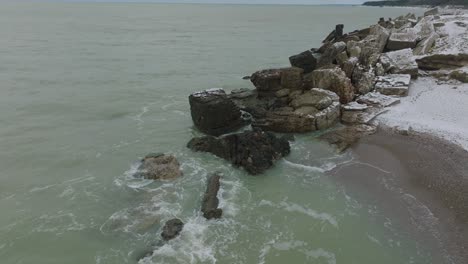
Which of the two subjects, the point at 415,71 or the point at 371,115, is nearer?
the point at 371,115

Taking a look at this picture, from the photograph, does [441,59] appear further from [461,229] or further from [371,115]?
[461,229]

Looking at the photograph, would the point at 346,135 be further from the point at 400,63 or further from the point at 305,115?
the point at 400,63

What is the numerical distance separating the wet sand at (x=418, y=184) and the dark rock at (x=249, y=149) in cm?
270

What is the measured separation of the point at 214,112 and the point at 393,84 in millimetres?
12099

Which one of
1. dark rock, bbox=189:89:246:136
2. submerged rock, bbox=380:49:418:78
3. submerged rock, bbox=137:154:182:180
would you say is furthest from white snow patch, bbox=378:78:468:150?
submerged rock, bbox=137:154:182:180

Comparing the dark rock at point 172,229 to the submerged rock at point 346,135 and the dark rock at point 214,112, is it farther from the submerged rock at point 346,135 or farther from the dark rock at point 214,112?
the submerged rock at point 346,135

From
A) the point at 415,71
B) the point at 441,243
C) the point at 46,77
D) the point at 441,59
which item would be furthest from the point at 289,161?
the point at 46,77

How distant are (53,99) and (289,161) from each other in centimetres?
1838

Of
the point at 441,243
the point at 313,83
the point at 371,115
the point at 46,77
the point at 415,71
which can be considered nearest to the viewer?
the point at 441,243

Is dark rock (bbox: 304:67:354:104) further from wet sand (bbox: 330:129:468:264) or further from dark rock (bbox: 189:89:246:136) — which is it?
dark rock (bbox: 189:89:246:136)

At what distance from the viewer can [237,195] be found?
1412cm

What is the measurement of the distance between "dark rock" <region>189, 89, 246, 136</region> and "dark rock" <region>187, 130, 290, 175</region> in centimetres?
164

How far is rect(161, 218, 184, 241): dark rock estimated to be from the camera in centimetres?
1162

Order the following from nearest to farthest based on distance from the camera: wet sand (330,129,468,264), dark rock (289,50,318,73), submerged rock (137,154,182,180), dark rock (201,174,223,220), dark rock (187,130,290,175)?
wet sand (330,129,468,264), dark rock (201,174,223,220), submerged rock (137,154,182,180), dark rock (187,130,290,175), dark rock (289,50,318,73)
